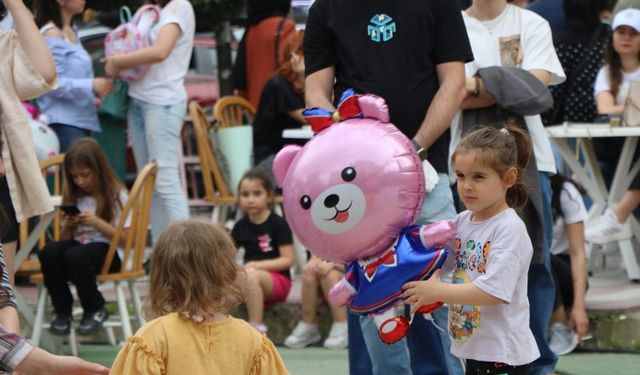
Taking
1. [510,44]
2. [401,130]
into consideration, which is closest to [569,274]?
[510,44]

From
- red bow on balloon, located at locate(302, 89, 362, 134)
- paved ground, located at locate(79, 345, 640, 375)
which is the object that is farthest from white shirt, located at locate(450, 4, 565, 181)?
paved ground, located at locate(79, 345, 640, 375)

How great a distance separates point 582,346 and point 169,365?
317 centimetres

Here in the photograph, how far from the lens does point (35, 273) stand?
21.9ft

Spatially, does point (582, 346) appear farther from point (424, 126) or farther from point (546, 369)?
point (424, 126)

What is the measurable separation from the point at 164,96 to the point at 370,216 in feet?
11.9

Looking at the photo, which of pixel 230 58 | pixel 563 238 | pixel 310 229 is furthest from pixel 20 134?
pixel 230 58

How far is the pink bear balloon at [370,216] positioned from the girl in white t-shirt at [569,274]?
2109mm

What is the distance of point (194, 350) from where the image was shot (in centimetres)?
352

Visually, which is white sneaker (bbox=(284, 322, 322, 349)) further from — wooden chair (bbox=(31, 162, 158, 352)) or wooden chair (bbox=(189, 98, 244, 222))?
wooden chair (bbox=(189, 98, 244, 222))

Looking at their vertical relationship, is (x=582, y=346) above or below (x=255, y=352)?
below

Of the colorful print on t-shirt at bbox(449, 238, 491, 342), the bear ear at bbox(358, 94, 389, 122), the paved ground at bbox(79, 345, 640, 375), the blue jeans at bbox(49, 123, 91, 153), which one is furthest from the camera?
the blue jeans at bbox(49, 123, 91, 153)

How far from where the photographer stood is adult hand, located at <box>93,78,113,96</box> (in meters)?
7.48

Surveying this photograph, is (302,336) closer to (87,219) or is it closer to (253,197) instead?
(253,197)

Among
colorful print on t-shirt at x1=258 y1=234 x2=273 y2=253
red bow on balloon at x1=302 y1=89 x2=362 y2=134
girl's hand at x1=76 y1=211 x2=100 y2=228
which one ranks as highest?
red bow on balloon at x1=302 y1=89 x2=362 y2=134
